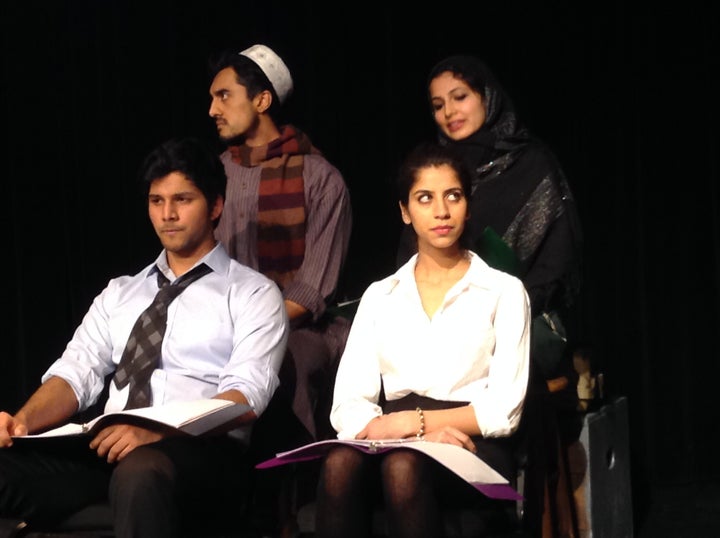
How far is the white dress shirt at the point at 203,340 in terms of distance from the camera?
281cm

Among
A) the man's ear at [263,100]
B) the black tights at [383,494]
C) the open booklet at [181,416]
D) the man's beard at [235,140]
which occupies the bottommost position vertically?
the black tights at [383,494]

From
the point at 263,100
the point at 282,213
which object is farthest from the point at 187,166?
the point at 263,100

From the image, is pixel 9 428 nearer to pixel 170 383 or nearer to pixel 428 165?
pixel 170 383

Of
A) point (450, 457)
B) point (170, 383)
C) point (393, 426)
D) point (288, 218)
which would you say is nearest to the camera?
point (450, 457)

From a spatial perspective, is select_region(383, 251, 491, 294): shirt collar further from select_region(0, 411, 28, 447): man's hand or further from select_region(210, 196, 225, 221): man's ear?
select_region(0, 411, 28, 447): man's hand

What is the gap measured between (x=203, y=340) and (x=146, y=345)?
0.14m

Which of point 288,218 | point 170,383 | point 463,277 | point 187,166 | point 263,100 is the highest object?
point 263,100

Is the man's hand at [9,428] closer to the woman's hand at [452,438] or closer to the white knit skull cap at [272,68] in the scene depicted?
the woman's hand at [452,438]

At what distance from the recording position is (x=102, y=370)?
9.82ft

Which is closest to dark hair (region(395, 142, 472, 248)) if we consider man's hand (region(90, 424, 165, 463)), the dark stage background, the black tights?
the black tights

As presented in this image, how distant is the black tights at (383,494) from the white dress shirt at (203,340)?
0.34 m

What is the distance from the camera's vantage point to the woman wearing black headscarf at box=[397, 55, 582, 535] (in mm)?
3326

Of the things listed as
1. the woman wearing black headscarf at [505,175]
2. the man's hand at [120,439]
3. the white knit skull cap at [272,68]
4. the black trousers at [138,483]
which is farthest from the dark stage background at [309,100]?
the man's hand at [120,439]

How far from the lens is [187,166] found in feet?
9.66
